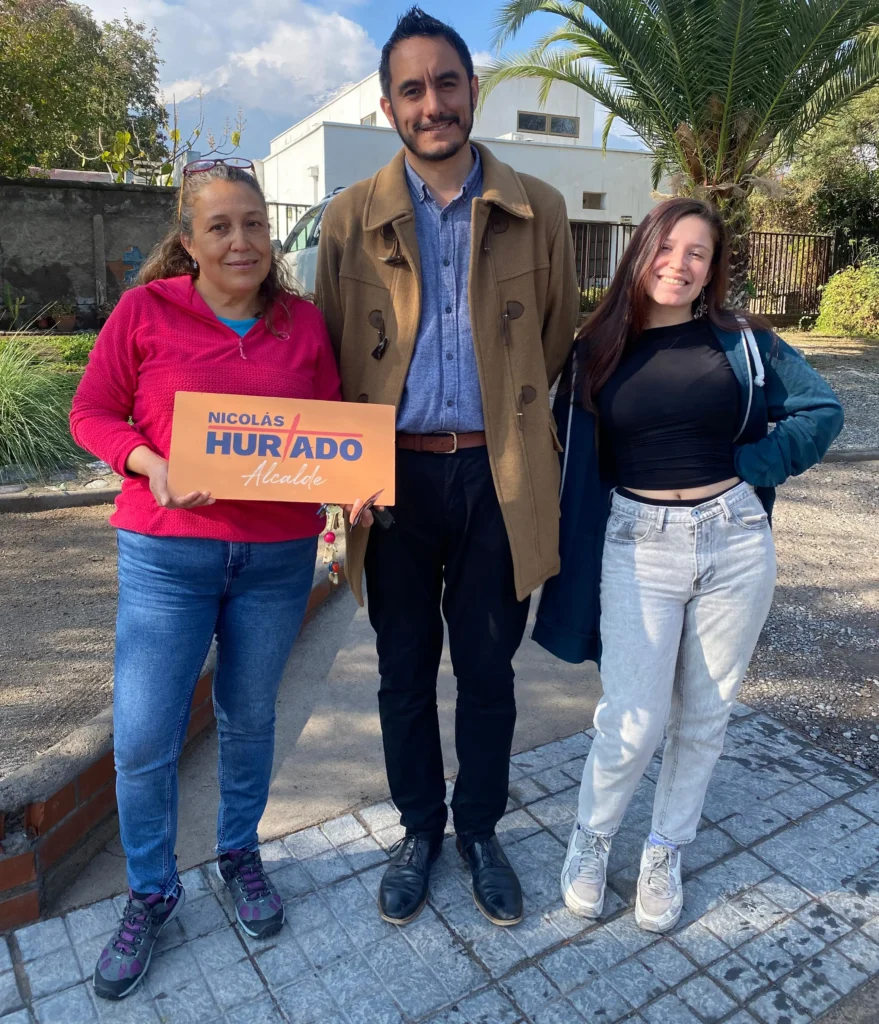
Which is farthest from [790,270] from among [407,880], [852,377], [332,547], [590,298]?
Result: [407,880]

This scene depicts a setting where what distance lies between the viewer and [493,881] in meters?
2.55

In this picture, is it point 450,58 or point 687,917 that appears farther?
point 687,917

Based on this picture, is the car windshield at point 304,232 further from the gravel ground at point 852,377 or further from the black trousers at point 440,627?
the black trousers at point 440,627

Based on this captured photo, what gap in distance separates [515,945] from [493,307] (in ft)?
6.00

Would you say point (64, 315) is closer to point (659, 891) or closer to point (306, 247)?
point (306, 247)

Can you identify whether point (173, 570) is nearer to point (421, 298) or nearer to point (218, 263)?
point (218, 263)

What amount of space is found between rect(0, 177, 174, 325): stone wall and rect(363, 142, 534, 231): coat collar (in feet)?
35.8

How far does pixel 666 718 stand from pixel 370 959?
3.58 ft

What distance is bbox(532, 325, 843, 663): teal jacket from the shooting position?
2.24 metres

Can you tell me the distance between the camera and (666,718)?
2.45 metres

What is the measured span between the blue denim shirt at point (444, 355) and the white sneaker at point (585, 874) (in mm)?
1337

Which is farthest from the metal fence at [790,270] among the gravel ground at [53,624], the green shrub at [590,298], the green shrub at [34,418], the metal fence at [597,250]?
the gravel ground at [53,624]

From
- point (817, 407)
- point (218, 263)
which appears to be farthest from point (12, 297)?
point (817, 407)

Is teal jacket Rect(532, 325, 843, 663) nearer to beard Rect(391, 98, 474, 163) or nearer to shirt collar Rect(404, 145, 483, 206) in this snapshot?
shirt collar Rect(404, 145, 483, 206)
